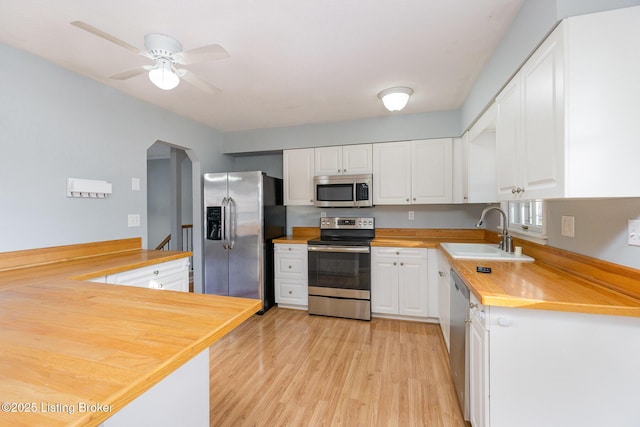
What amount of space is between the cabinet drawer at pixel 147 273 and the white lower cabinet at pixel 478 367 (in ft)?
7.38

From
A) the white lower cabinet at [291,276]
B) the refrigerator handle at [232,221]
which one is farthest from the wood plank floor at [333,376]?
the refrigerator handle at [232,221]

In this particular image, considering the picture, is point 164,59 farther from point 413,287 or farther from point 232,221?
point 413,287

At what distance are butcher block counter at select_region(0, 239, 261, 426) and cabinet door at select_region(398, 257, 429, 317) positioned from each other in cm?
231

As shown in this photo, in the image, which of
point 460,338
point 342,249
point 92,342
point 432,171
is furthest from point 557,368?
point 432,171

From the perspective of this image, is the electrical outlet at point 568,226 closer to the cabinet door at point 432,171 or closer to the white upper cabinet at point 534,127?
the white upper cabinet at point 534,127

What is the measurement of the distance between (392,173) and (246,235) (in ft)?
6.35

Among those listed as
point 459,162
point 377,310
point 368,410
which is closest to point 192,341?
point 368,410

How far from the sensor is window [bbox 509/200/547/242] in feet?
6.21

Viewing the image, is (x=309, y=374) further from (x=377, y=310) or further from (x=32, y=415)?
(x=32, y=415)

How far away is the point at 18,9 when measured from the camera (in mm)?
1515

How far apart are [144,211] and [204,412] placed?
2.33 m

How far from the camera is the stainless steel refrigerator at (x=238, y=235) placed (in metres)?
3.37

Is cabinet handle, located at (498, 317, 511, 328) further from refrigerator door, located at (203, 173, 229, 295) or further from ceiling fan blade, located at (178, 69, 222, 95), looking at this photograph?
refrigerator door, located at (203, 173, 229, 295)

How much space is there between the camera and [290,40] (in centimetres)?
180
